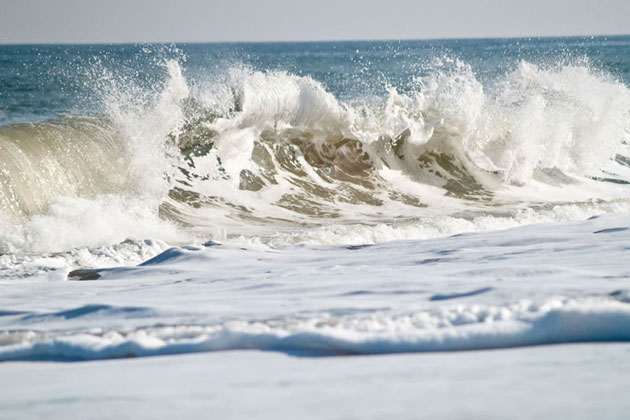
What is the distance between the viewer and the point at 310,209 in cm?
904

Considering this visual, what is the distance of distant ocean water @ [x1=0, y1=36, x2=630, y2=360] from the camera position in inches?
87.7

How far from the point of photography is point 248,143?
10.4 m

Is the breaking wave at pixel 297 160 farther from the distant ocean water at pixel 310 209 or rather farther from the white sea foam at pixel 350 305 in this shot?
the white sea foam at pixel 350 305

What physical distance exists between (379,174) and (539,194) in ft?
7.34

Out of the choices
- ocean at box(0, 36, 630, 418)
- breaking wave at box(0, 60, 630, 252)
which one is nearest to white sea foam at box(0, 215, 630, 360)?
ocean at box(0, 36, 630, 418)

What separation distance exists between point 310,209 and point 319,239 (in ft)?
6.89

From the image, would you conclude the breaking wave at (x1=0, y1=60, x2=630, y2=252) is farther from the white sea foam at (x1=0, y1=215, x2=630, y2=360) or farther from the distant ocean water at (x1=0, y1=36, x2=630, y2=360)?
the white sea foam at (x1=0, y1=215, x2=630, y2=360)

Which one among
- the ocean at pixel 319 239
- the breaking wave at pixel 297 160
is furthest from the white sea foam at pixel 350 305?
the breaking wave at pixel 297 160

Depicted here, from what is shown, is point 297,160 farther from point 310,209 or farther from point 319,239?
point 319,239

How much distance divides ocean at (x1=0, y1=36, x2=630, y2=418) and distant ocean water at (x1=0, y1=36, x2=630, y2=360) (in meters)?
0.02

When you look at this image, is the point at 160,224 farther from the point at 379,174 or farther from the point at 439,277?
the point at 439,277

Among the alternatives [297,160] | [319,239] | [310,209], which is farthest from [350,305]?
[297,160]

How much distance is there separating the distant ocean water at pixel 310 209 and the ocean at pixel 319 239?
2 cm

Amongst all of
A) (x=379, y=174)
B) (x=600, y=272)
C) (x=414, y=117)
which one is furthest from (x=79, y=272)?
(x=414, y=117)
